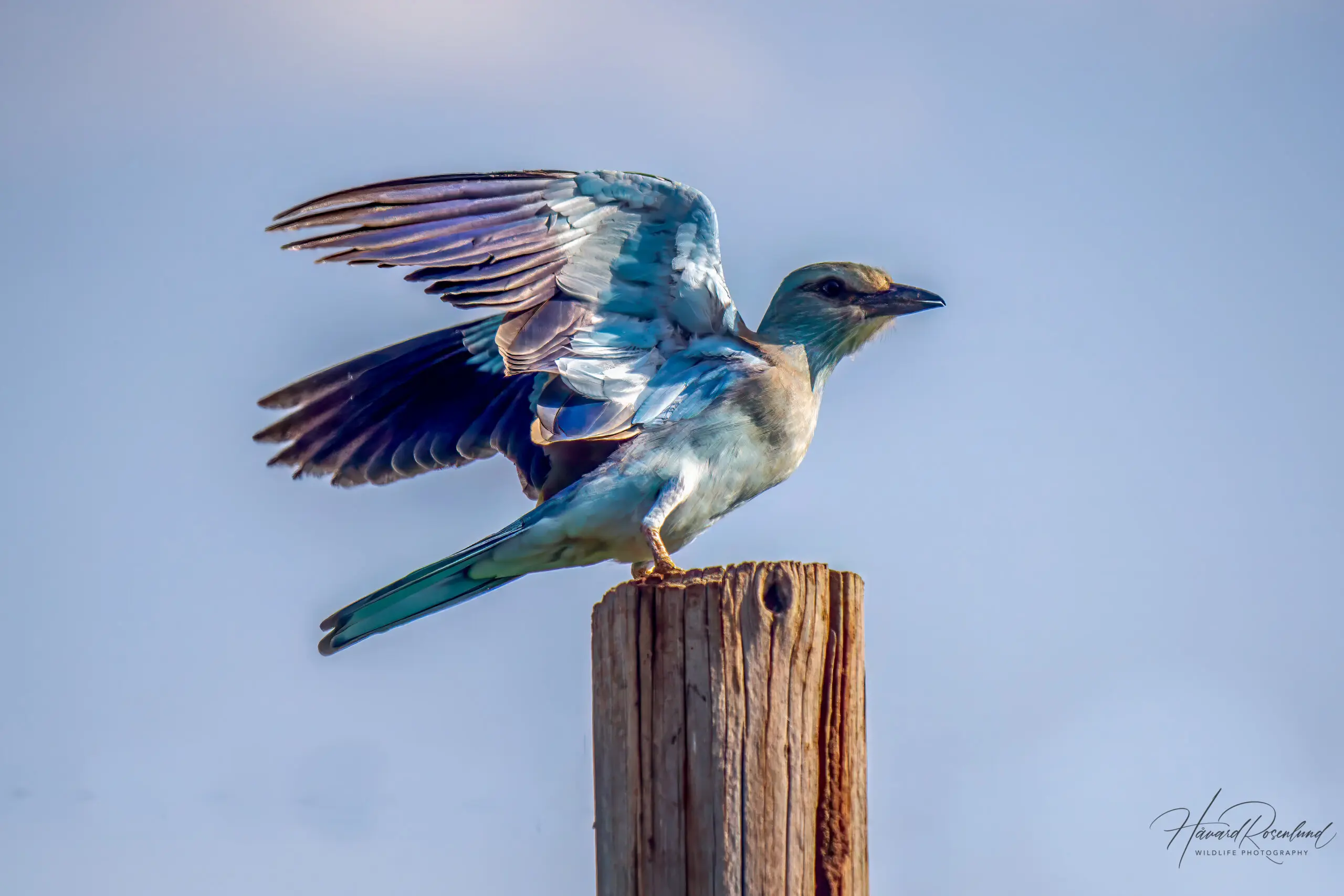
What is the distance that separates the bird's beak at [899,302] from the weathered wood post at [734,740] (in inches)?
135

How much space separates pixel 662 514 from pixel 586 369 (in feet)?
2.09

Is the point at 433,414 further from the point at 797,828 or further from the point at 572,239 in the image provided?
the point at 797,828

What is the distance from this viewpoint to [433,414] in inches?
253

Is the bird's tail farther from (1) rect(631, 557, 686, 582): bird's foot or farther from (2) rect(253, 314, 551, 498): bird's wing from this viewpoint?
(2) rect(253, 314, 551, 498): bird's wing

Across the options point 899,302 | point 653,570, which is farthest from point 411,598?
point 899,302

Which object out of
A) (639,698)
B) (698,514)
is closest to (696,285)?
(698,514)

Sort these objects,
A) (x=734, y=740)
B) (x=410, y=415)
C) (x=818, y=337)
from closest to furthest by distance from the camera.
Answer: (x=734, y=740), (x=410, y=415), (x=818, y=337)

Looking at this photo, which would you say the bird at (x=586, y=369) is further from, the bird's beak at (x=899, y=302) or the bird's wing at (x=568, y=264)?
the bird's beak at (x=899, y=302)

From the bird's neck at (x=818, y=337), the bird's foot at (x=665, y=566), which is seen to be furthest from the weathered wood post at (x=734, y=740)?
the bird's neck at (x=818, y=337)

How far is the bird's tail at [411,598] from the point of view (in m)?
5.15

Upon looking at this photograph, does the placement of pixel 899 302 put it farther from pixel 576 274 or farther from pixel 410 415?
pixel 410 415

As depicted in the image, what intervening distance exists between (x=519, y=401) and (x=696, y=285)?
3.92ft

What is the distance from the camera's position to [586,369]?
5.48 meters

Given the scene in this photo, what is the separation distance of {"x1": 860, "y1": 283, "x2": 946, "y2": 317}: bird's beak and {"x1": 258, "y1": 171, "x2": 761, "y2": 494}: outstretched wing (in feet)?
3.61
